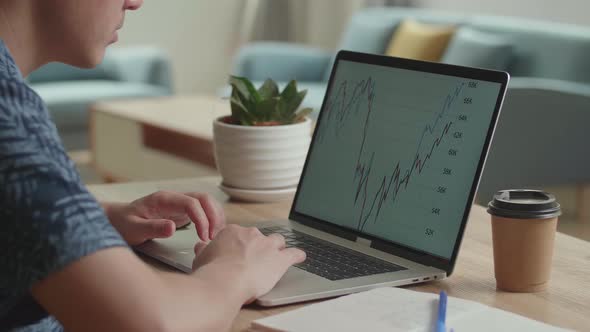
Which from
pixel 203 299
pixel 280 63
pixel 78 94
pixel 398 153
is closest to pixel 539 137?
pixel 280 63

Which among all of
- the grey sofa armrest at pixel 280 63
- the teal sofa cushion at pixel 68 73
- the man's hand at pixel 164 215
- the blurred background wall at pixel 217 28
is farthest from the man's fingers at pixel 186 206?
the blurred background wall at pixel 217 28

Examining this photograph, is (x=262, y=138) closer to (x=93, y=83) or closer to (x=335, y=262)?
(x=335, y=262)

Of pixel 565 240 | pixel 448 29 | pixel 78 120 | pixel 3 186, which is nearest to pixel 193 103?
pixel 78 120

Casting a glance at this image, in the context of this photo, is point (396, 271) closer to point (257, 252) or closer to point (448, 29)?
point (257, 252)

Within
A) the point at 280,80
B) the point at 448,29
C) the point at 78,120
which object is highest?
the point at 448,29

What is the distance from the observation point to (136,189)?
1638 mm

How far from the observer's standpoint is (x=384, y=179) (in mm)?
1207

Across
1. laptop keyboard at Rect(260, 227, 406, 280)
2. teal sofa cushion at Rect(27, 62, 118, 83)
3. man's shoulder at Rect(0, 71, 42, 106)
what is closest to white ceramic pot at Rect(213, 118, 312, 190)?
laptop keyboard at Rect(260, 227, 406, 280)

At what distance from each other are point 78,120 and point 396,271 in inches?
160

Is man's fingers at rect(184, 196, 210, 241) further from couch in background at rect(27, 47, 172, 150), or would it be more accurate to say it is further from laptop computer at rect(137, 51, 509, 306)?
couch in background at rect(27, 47, 172, 150)

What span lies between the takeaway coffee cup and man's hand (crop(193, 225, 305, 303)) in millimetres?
224

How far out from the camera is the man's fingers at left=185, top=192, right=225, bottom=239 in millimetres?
1222

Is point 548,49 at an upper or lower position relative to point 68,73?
upper

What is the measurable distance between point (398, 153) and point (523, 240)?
229 millimetres
